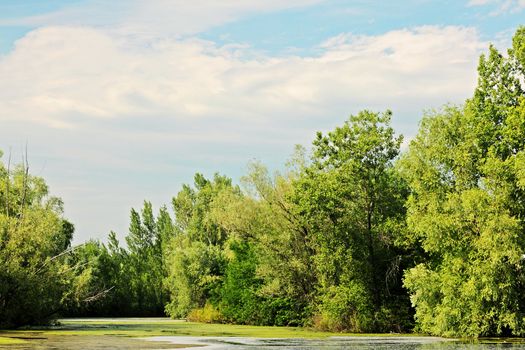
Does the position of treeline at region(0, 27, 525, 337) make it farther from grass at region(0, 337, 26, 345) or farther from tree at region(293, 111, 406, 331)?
grass at region(0, 337, 26, 345)

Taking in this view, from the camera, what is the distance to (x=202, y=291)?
77062 mm

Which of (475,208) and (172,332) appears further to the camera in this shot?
(172,332)

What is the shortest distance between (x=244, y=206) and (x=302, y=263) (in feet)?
23.9

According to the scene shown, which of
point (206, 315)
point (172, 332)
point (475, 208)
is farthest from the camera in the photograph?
point (206, 315)

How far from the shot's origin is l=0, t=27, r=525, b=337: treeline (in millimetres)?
41531

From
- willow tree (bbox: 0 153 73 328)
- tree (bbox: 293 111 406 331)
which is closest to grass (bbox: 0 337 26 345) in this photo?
willow tree (bbox: 0 153 73 328)

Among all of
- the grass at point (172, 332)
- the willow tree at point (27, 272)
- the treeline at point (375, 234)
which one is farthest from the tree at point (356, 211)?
the willow tree at point (27, 272)

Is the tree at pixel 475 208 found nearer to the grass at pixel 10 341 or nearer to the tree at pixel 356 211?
the tree at pixel 356 211

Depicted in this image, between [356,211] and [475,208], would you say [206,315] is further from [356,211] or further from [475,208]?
[475,208]

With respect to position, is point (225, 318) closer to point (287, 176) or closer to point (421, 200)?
point (287, 176)

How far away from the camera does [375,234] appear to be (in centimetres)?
5169

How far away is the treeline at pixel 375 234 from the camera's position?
41.5 meters

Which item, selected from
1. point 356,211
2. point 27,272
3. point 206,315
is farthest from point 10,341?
point 206,315

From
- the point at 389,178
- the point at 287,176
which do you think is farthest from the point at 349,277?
the point at 287,176
